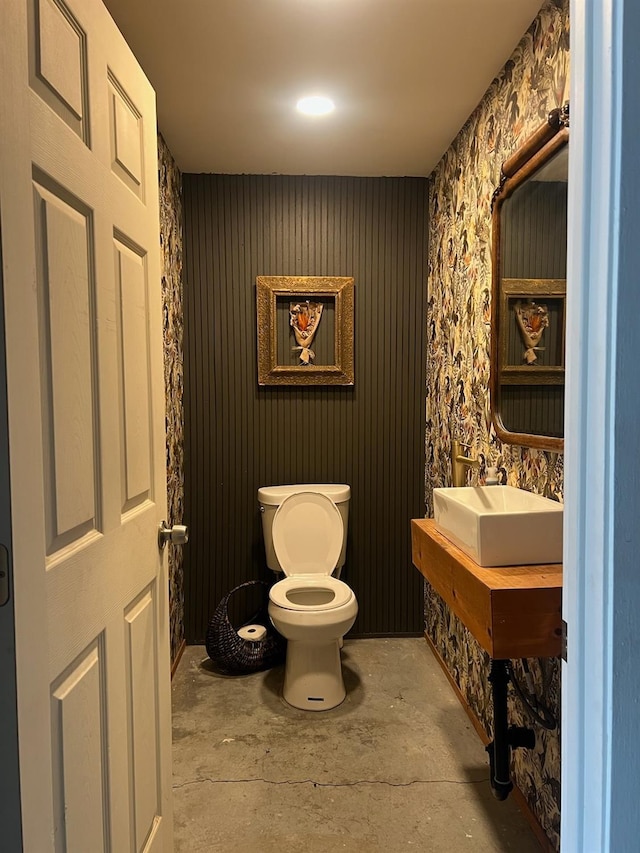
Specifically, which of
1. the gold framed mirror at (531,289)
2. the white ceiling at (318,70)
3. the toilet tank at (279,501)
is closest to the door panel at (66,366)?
the white ceiling at (318,70)

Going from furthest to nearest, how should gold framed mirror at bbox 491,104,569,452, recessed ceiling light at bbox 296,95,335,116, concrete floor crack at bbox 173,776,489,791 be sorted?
recessed ceiling light at bbox 296,95,335,116 < concrete floor crack at bbox 173,776,489,791 < gold framed mirror at bbox 491,104,569,452

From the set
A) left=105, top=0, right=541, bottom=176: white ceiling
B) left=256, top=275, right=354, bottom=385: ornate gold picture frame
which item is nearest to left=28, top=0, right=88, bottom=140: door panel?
left=105, top=0, right=541, bottom=176: white ceiling

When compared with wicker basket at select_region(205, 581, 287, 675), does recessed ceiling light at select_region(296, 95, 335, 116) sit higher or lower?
higher

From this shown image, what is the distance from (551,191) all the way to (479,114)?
2.42 feet

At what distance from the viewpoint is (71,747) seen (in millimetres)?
877

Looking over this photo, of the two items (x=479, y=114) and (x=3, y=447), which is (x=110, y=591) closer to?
(x=3, y=447)

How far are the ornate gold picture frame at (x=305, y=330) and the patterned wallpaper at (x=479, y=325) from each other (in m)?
0.45

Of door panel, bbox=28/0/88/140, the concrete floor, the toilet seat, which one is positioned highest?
door panel, bbox=28/0/88/140

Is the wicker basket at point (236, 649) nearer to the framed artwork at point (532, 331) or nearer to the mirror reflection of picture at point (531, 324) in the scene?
the framed artwork at point (532, 331)

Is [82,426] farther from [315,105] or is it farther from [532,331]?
[315,105]

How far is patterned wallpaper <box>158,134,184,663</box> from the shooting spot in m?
2.36

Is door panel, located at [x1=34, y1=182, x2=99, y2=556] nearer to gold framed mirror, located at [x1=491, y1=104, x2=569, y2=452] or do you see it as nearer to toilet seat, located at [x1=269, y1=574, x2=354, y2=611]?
gold framed mirror, located at [x1=491, y1=104, x2=569, y2=452]

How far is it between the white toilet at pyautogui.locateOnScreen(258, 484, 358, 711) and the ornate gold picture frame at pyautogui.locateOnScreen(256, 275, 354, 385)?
23.1 inches

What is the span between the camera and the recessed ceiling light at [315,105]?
2025 millimetres
